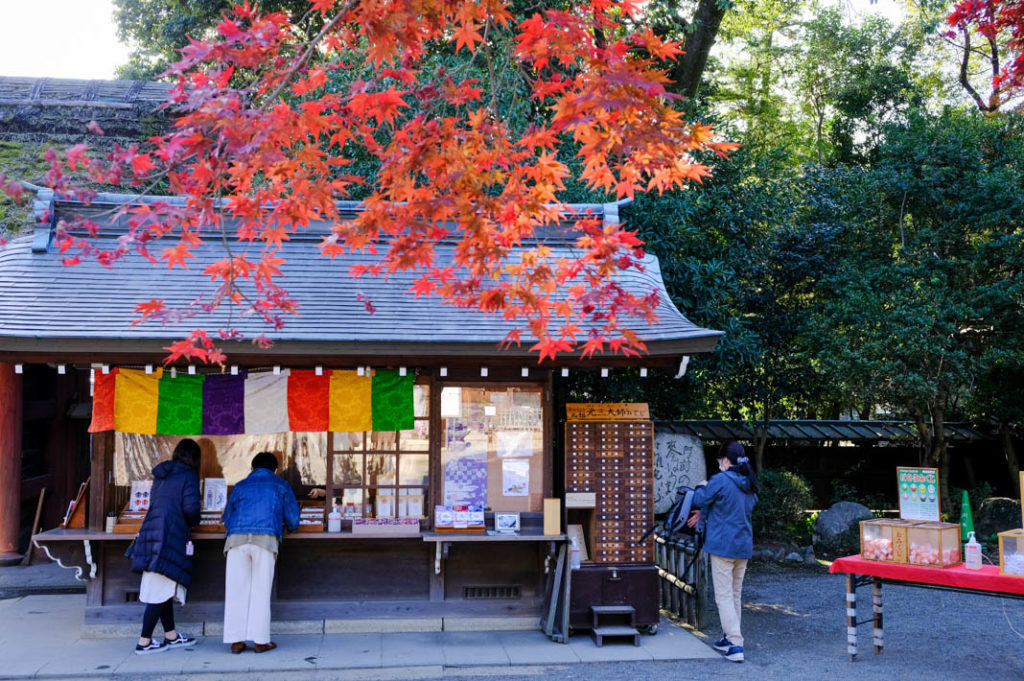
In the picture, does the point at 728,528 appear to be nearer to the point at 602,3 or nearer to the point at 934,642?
the point at 934,642

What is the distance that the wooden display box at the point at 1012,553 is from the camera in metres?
6.59

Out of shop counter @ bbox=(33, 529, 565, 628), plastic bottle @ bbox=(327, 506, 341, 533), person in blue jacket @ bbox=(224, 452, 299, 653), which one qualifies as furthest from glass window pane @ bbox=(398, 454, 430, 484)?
person in blue jacket @ bbox=(224, 452, 299, 653)

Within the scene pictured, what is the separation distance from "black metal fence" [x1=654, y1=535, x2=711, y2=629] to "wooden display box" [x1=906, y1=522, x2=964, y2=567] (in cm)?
229

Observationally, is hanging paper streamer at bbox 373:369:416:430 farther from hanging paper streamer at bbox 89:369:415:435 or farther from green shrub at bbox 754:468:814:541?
green shrub at bbox 754:468:814:541

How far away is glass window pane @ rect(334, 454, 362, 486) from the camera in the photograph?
28.6ft

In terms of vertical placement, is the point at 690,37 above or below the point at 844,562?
above

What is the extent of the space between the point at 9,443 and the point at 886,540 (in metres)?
9.84

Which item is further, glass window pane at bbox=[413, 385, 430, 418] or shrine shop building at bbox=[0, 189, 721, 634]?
glass window pane at bbox=[413, 385, 430, 418]

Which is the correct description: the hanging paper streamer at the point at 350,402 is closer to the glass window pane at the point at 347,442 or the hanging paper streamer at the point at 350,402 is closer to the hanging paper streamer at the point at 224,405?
the glass window pane at the point at 347,442

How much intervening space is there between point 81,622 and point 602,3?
7.90 metres

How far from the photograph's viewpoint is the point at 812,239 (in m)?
14.8

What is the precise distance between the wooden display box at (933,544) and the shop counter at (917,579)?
79 millimetres

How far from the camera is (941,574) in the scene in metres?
6.90

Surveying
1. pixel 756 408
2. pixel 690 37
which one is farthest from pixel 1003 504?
pixel 690 37
